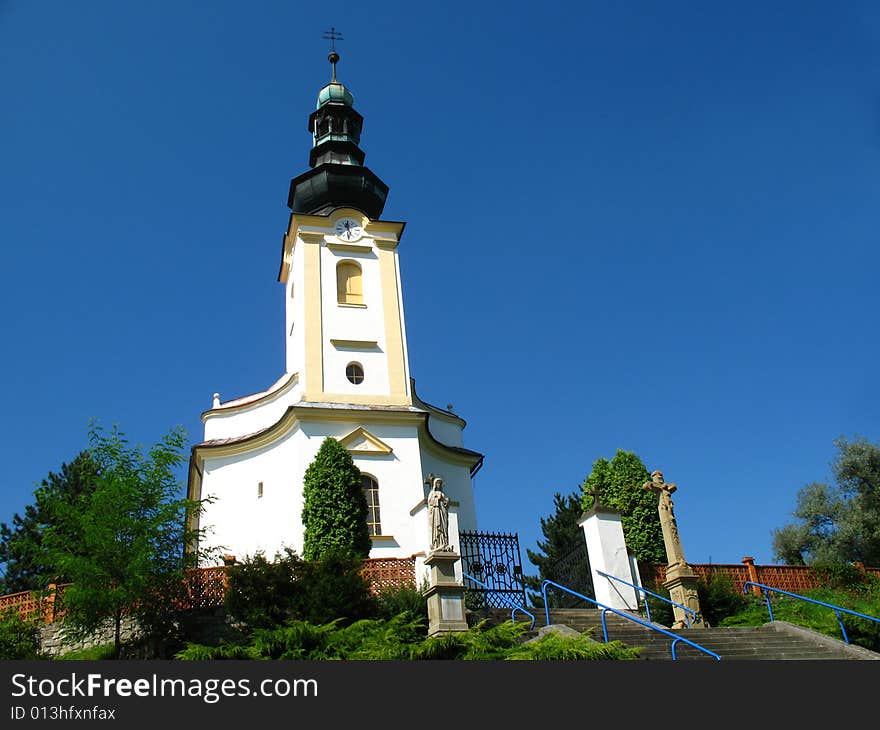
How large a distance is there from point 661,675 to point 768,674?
1462 millimetres

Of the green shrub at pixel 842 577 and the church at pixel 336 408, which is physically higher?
the church at pixel 336 408

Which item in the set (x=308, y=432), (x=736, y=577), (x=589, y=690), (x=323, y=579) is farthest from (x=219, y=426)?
(x=589, y=690)

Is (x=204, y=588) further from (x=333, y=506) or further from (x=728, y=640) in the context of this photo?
(x=728, y=640)

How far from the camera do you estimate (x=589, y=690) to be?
10.1 metres

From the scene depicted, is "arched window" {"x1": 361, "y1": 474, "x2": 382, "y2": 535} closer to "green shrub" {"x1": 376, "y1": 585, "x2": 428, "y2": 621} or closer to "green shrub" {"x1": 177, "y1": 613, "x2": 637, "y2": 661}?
"green shrub" {"x1": 376, "y1": 585, "x2": 428, "y2": 621}

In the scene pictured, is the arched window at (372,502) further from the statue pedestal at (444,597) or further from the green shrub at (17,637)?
the green shrub at (17,637)

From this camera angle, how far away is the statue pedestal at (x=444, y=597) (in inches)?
599

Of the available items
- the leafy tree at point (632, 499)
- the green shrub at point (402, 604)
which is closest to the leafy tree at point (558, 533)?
the leafy tree at point (632, 499)

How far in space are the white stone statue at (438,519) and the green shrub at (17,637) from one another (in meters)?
7.85

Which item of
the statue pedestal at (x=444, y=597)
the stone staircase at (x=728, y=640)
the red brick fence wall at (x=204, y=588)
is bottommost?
the stone staircase at (x=728, y=640)

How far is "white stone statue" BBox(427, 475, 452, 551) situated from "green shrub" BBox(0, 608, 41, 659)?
309 inches

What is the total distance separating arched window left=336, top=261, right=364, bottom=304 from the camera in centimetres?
2804

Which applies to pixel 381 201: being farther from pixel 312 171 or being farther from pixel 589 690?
pixel 589 690

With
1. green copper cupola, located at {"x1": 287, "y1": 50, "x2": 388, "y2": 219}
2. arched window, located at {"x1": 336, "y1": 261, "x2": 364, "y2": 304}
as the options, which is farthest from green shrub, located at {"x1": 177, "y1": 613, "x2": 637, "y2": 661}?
green copper cupola, located at {"x1": 287, "y1": 50, "x2": 388, "y2": 219}
